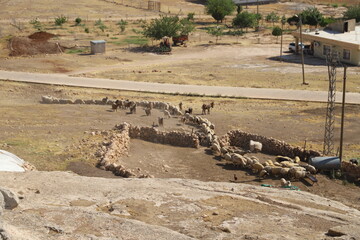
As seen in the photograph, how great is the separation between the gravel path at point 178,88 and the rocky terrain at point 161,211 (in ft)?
68.1

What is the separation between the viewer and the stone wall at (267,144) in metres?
32.2

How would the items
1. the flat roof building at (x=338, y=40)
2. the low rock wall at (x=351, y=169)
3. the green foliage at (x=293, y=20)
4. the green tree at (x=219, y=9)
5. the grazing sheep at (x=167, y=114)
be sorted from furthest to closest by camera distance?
the green tree at (x=219, y=9)
the green foliage at (x=293, y=20)
the flat roof building at (x=338, y=40)
the grazing sheep at (x=167, y=114)
the low rock wall at (x=351, y=169)

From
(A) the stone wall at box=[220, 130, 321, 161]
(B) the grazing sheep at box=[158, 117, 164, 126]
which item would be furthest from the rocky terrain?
(B) the grazing sheep at box=[158, 117, 164, 126]

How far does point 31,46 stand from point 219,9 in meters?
31.1

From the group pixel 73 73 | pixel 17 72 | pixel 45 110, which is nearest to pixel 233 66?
pixel 73 73

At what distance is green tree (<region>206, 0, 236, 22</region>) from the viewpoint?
285ft

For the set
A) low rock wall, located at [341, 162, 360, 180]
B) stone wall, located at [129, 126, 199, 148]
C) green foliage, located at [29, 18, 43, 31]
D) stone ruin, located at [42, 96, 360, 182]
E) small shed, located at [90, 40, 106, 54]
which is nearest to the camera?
low rock wall, located at [341, 162, 360, 180]

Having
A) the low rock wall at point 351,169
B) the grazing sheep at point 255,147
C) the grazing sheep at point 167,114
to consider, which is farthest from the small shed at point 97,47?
the low rock wall at point 351,169

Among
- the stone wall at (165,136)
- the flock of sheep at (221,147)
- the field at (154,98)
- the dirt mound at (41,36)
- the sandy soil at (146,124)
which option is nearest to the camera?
the sandy soil at (146,124)

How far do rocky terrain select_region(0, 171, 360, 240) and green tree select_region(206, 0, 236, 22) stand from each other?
6352 centimetres

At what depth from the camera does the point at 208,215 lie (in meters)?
21.4

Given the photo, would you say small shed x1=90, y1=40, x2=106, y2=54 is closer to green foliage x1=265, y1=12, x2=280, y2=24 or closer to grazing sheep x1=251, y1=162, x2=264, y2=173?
green foliage x1=265, y1=12, x2=280, y2=24

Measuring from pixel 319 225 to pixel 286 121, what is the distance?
58.0 ft

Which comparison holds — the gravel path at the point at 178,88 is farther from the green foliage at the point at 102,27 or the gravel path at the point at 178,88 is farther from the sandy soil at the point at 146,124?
the green foliage at the point at 102,27
